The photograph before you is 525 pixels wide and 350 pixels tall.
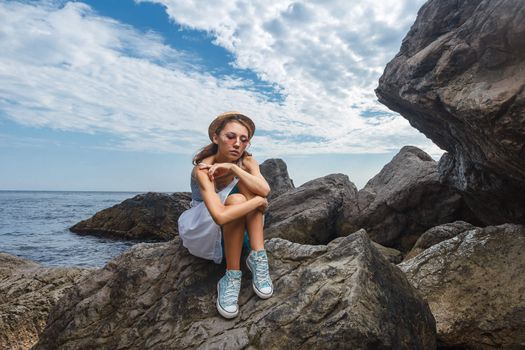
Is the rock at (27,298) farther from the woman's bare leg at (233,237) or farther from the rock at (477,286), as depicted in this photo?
the rock at (477,286)

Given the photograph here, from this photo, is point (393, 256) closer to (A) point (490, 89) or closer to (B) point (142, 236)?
(A) point (490, 89)

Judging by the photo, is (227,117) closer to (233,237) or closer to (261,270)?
(233,237)

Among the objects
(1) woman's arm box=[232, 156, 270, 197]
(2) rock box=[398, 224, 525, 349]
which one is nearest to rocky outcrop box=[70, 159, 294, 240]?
(2) rock box=[398, 224, 525, 349]

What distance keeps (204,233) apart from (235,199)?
0.50 m

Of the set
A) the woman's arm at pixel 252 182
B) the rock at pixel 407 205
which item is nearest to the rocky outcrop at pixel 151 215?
the rock at pixel 407 205

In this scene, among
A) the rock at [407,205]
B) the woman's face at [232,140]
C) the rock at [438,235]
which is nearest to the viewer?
the woman's face at [232,140]

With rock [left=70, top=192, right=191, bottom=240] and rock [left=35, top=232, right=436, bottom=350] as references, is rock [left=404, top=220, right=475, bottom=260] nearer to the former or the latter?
rock [left=35, top=232, right=436, bottom=350]

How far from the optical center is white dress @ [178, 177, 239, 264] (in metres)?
4.04

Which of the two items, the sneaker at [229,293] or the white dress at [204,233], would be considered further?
the white dress at [204,233]

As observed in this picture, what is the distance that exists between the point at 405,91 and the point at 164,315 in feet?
15.8

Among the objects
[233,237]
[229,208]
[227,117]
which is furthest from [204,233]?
[227,117]

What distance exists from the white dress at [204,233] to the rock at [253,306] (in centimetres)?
22

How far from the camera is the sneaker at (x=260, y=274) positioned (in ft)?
12.2

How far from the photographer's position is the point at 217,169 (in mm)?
4129
